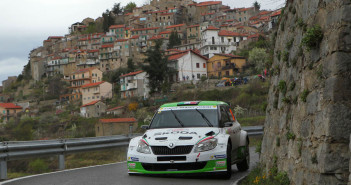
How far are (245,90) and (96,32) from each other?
445ft

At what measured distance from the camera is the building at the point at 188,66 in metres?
104

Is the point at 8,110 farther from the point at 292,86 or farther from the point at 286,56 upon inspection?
the point at 292,86

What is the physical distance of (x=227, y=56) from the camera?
351ft

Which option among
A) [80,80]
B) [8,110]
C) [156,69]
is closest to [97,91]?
[80,80]

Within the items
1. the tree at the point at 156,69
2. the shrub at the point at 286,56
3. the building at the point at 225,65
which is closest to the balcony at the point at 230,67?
the building at the point at 225,65

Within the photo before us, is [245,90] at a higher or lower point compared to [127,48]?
lower

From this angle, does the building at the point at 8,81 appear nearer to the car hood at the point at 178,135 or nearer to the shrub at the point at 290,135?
the car hood at the point at 178,135

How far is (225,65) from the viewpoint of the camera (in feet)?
Result: 347

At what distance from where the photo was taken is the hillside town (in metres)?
107

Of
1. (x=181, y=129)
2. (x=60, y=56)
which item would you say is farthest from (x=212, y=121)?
(x=60, y=56)

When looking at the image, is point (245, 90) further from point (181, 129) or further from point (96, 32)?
point (96, 32)

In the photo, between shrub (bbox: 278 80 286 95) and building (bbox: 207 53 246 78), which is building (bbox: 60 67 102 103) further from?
shrub (bbox: 278 80 286 95)

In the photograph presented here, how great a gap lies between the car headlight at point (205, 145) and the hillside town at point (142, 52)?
271 feet

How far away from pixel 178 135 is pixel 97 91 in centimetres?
11994
